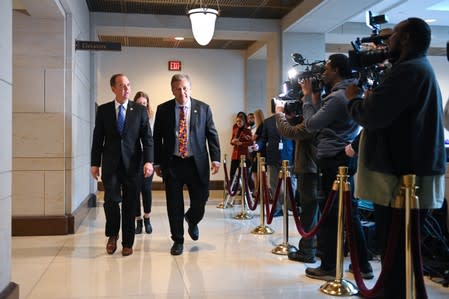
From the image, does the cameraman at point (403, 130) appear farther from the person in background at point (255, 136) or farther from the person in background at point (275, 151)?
the person in background at point (255, 136)

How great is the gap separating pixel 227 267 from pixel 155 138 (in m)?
1.28

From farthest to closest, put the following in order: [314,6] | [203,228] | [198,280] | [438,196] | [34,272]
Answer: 1. [314,6]
2. [203,228]
3. [34,272]
4. [198,280]
5. [438,196]

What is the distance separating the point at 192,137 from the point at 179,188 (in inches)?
17.8

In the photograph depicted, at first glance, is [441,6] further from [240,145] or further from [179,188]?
[179,188]

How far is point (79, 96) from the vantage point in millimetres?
5941

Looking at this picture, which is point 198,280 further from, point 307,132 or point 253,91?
point 253,91

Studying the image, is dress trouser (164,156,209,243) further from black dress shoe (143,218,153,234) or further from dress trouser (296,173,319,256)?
black dress shoe (143,218,153,234)

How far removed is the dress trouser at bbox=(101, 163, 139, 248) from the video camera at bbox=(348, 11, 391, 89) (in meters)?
2.16

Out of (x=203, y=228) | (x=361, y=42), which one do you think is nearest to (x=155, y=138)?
(x=203, y=228)

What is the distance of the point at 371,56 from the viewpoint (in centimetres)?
253

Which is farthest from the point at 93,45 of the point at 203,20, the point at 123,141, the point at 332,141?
the point at 332,141

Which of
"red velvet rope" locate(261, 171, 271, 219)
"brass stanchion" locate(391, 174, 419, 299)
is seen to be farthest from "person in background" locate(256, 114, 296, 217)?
"brass stanchion" locate(391, 174, 419, 299)

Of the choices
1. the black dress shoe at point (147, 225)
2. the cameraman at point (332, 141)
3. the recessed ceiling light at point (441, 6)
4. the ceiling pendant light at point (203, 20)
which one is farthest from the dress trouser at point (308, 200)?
the recessed ceiling light at point (441, 6)

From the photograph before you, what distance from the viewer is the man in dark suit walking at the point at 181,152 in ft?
13.7
